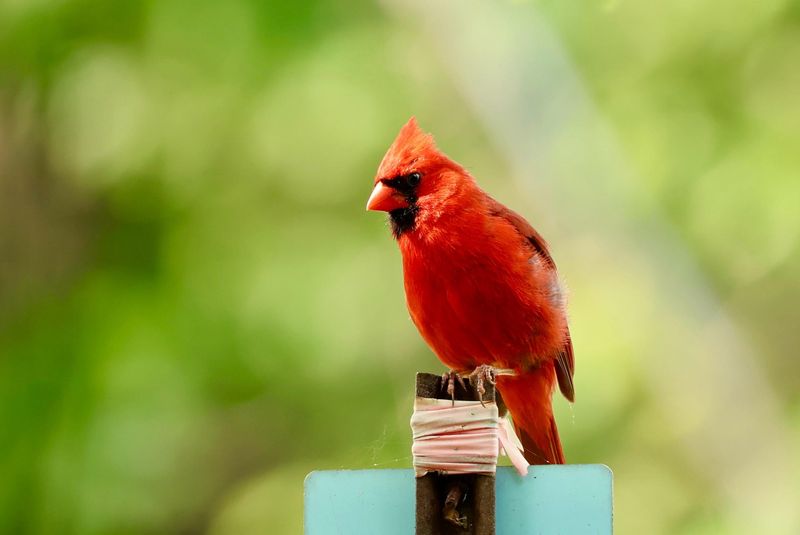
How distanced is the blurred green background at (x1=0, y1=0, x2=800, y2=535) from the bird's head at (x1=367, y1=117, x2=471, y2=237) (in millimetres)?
1096

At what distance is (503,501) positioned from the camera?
1.05 m

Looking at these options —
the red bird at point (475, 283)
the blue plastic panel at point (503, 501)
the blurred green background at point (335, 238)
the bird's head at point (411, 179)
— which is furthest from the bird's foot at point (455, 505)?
the blurred green background at point (335, 238)

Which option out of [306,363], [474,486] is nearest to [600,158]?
[306,363]

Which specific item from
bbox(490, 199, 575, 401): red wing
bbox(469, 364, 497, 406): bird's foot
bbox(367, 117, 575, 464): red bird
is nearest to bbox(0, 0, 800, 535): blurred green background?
bbox(490, 199, 575, 401): red wing

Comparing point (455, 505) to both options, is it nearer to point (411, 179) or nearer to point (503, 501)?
point (503, 501)

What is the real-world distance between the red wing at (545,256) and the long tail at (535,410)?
0.02 metres

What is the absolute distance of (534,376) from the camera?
171 centimetres

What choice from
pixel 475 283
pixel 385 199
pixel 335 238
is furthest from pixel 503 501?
pixel 335 238

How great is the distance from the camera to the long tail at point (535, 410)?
167 centimetres

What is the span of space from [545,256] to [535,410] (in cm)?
27

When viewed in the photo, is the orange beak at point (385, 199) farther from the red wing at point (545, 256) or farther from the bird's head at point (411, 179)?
the red wing at point (545, 256)

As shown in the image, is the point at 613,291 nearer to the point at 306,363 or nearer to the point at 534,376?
the point at 306,363

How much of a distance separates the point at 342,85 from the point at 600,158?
0.80m

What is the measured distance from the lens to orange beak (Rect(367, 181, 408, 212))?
1.58 metres
